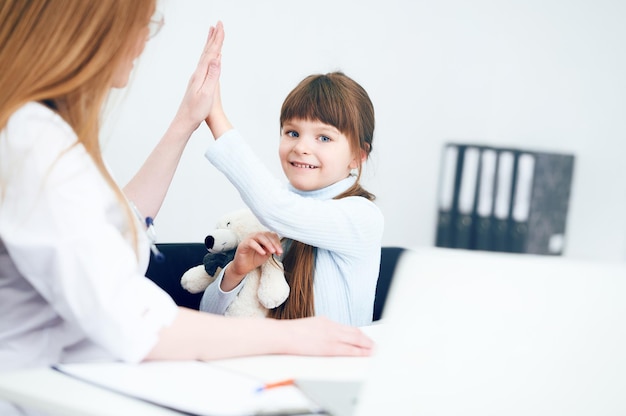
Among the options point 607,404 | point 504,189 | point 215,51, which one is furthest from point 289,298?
point 504,189

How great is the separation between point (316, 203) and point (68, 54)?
65 centimetres

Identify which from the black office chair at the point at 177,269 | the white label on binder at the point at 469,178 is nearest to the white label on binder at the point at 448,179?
the white label on binder at the point at 469,178

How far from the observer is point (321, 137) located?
1.61 metres

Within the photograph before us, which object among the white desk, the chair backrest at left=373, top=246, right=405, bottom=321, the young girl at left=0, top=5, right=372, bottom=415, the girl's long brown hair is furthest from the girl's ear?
the white desk

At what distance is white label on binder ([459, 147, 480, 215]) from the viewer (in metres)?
3.25

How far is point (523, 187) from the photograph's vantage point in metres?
3.26

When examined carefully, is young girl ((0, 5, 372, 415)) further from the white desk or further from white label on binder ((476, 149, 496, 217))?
white label on binder ((476, 149, 496, 217))

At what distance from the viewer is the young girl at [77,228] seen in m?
0.79

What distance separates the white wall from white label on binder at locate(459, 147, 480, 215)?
240 millimetres

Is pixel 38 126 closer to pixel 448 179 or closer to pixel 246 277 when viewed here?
pixel 246 277

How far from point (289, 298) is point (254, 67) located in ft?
5.66

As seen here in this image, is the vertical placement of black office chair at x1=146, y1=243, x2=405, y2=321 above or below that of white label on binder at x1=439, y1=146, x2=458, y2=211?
below

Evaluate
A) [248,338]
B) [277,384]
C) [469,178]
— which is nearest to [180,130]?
[248,338]

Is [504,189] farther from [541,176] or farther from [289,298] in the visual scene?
[289,298]
